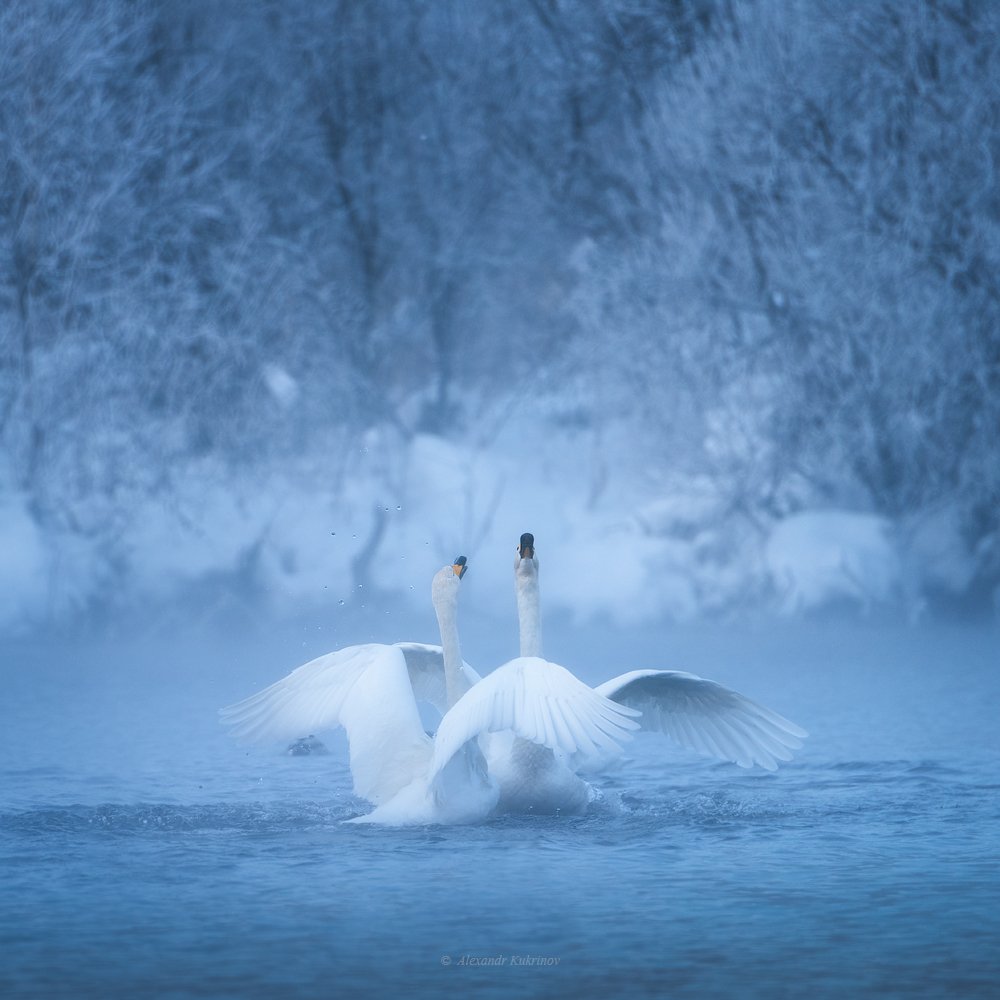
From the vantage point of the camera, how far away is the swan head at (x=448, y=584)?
662 cm

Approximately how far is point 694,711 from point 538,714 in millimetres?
1588

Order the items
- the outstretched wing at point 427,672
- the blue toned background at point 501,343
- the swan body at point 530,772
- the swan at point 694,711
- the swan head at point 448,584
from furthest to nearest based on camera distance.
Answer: the blue toned background at point 501,343, the outstretched wing at point 427,672, the swan at point 694,711, the swan head at point 448,584, the swan body at point 530,772

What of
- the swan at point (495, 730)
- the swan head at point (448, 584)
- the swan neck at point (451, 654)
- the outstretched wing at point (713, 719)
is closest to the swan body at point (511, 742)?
the swan at point (495, 730)

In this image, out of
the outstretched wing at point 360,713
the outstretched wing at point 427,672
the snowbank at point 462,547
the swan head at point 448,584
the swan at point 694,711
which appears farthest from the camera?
the snowbank at point 462,547

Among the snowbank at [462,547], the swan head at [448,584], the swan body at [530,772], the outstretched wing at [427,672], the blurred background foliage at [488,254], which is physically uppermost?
the blurred background foliage at [488,254]

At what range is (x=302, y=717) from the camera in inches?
268

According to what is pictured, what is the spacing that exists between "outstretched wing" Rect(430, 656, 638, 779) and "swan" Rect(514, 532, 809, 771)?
31.2 inches

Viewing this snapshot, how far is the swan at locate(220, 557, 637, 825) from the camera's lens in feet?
18.5

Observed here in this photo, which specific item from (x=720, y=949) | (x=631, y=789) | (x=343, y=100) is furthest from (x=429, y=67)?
(x=720, y=949)

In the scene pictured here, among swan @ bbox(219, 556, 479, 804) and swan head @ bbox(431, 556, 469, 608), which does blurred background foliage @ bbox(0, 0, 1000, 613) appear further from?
swan head @ bbox(431, 556, 469, 608)

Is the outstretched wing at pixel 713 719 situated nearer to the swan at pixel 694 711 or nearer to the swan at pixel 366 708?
the swan at pixel 694 711

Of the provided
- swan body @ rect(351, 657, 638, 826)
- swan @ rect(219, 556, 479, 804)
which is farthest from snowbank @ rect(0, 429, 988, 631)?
swan body @ rect(351, 657, 638, 826)

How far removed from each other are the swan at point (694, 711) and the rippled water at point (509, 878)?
8.1 inches

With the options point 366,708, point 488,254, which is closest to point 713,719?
point 366,708
